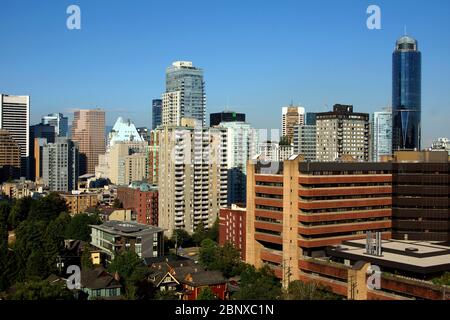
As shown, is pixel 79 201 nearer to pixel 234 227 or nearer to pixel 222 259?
pixel 234 227

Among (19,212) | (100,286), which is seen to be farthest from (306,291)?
(19,212)

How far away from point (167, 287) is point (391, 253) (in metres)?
3.64

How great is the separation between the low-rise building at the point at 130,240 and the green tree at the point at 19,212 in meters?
4.68

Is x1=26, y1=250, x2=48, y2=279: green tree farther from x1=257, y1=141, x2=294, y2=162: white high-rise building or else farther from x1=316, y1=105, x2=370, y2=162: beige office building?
x1=316, y1=105, x2=370, y2=162: beige office building

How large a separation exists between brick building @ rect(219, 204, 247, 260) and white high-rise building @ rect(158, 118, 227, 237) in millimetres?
2918

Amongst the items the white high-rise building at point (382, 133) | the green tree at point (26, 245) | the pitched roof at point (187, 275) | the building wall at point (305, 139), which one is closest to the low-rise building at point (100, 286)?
the pitched roof at point (187, 275)

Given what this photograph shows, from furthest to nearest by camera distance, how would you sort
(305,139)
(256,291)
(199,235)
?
(305,139), (199,235), (256,291)

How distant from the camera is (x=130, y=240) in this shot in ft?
39.7

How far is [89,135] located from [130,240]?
26209mm

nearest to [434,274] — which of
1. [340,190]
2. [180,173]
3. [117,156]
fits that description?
[340,190]

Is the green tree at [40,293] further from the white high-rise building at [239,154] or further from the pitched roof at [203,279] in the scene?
the white high-rise building at [239,154]

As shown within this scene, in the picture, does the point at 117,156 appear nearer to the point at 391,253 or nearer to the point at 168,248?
the point at 168,248

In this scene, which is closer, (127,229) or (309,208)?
(309,208)

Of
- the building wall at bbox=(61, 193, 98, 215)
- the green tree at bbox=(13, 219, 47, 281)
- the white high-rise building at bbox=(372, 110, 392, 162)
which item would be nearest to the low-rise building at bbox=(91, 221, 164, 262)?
the green tree at bbox=(13, 219, 47, 281)
